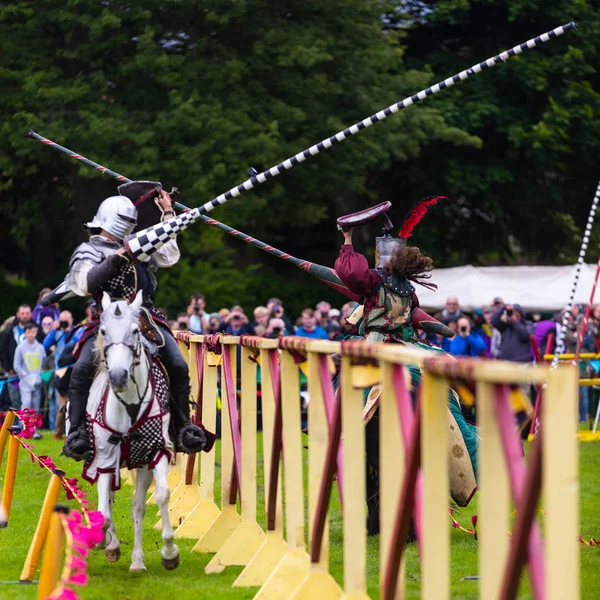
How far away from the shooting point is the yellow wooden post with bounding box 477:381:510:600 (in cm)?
418

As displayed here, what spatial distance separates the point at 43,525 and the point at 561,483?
437 cm

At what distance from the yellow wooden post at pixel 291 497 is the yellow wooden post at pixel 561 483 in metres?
3.11

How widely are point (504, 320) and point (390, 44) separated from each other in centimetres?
971

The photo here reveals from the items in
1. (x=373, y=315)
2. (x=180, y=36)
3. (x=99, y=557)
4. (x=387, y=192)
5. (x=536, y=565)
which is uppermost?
(x=180, y=36)

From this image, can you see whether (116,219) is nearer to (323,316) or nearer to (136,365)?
(136,365)

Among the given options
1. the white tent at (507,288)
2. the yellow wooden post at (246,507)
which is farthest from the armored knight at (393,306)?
the white tent at (507,288)

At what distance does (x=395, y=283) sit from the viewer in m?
9.32

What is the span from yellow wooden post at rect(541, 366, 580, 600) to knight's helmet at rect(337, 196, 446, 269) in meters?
5.39

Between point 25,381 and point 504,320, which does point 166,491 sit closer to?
point 25,381

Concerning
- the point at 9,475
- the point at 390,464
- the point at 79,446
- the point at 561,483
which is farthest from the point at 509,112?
the point at 561,483

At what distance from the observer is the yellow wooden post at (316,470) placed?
6.37m

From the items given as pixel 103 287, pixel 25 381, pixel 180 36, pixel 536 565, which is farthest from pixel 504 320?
pixel 536 565

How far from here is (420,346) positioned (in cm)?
922

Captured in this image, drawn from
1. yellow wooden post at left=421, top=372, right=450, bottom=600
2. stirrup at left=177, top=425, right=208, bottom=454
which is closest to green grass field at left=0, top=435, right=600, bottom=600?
stirrup at left=177, top=425, right=208, bottom=454
